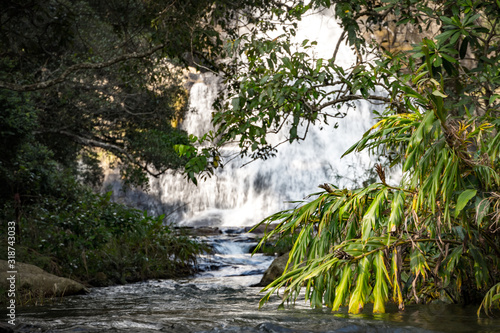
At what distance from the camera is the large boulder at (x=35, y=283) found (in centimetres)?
601

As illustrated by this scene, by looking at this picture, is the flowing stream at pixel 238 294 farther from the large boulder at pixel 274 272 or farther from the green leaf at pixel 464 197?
the green leaf at pixel 464 197

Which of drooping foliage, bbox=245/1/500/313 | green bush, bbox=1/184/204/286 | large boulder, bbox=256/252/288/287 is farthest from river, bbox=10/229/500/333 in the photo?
green bush, bbox=1/184/204/286

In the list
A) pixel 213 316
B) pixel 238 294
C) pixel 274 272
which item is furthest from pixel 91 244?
pixel 213 316

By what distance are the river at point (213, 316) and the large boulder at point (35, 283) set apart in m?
0.22

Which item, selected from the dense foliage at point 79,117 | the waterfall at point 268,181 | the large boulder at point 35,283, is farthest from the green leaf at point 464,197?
the waterfall at point 268,181

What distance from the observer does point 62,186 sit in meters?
9.25

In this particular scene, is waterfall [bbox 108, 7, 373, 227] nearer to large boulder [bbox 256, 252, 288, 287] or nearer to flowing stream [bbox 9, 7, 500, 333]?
flowing stream [bbox 9, 7, 500, 333]

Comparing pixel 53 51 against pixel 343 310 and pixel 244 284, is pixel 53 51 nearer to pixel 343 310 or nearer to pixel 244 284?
pixel 244 284

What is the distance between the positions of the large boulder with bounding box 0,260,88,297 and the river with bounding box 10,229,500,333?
0.72 ft

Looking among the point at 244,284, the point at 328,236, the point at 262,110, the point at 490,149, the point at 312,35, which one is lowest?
the point at 244,284

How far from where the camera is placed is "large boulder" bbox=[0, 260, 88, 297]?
236 inches

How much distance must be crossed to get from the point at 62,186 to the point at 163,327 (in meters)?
6.41

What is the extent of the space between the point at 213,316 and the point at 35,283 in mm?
3093

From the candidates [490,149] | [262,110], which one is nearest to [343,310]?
[490,149]
